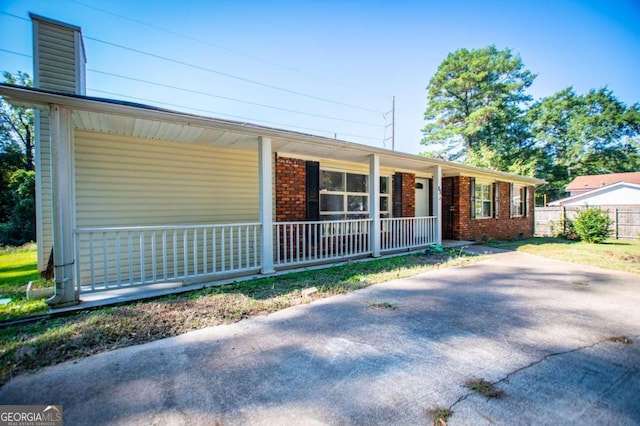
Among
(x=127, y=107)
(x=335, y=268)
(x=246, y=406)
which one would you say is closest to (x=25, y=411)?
(x=246, y=406)

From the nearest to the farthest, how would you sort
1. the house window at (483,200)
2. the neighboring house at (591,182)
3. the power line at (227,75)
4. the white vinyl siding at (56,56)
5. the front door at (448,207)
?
the white vinyl siding at (56,56)
the front door at (448,207)
the house window at (483,200)
the power line at (227,75)
the neighboring house at (591,182)

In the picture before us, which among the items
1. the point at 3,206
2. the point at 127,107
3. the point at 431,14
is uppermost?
the point at 431,14

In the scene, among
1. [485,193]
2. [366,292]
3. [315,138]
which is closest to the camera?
[366,292]

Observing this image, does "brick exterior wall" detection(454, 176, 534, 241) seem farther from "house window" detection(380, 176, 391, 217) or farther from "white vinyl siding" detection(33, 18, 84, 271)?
"white vinyl siding" detection(33, 18, 84, 271)

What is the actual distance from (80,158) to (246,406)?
5.28 metres

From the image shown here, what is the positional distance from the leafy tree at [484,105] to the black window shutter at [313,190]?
72.9 ft

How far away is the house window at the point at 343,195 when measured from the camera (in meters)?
7.74

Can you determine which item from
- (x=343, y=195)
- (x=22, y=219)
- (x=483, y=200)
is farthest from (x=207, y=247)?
(x=22, y=219)

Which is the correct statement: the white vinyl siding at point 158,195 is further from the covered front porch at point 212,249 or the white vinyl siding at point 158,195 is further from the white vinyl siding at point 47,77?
the white vinyl siding at point 47,77

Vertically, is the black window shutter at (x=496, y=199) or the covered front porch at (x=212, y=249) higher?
the black window shutter at (x=496, y=199)

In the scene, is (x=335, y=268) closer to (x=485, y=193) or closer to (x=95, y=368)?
(x=95, y=368)

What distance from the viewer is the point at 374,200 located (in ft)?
23.6

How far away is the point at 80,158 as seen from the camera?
4.90 meters

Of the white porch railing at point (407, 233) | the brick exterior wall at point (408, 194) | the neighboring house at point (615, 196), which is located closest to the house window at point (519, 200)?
the brick exterior wall at point (408, 194)
